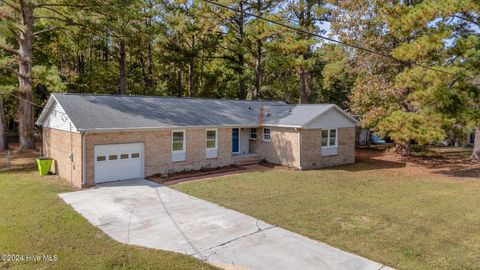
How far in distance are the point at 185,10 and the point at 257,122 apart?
15.7 metres

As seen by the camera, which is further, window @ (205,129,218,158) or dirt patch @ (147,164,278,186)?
window @ (205,129,218,158)

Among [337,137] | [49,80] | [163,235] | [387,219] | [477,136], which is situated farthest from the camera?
[477,136]

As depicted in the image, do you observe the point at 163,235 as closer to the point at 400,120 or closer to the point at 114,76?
the point at 400,120

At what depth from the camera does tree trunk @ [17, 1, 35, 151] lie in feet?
69.2

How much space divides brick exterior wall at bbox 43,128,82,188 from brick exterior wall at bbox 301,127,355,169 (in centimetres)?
1148

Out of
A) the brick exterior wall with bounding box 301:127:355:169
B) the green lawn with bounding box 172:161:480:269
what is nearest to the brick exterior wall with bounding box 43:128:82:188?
the green lawn with bounding box 172:161:480:269

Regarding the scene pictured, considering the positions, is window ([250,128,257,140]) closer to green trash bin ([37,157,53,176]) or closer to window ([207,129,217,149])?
window ([207,129,217,149])

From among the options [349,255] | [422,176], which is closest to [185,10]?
[422,176]

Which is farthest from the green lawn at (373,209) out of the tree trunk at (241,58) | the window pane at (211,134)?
the tree trunk at (241,58)

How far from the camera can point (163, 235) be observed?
29.6 feet

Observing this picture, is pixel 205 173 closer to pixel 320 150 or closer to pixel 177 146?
pixel 177 146

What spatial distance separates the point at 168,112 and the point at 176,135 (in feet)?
6.31

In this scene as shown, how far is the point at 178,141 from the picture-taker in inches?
704

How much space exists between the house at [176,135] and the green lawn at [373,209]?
2464mm
